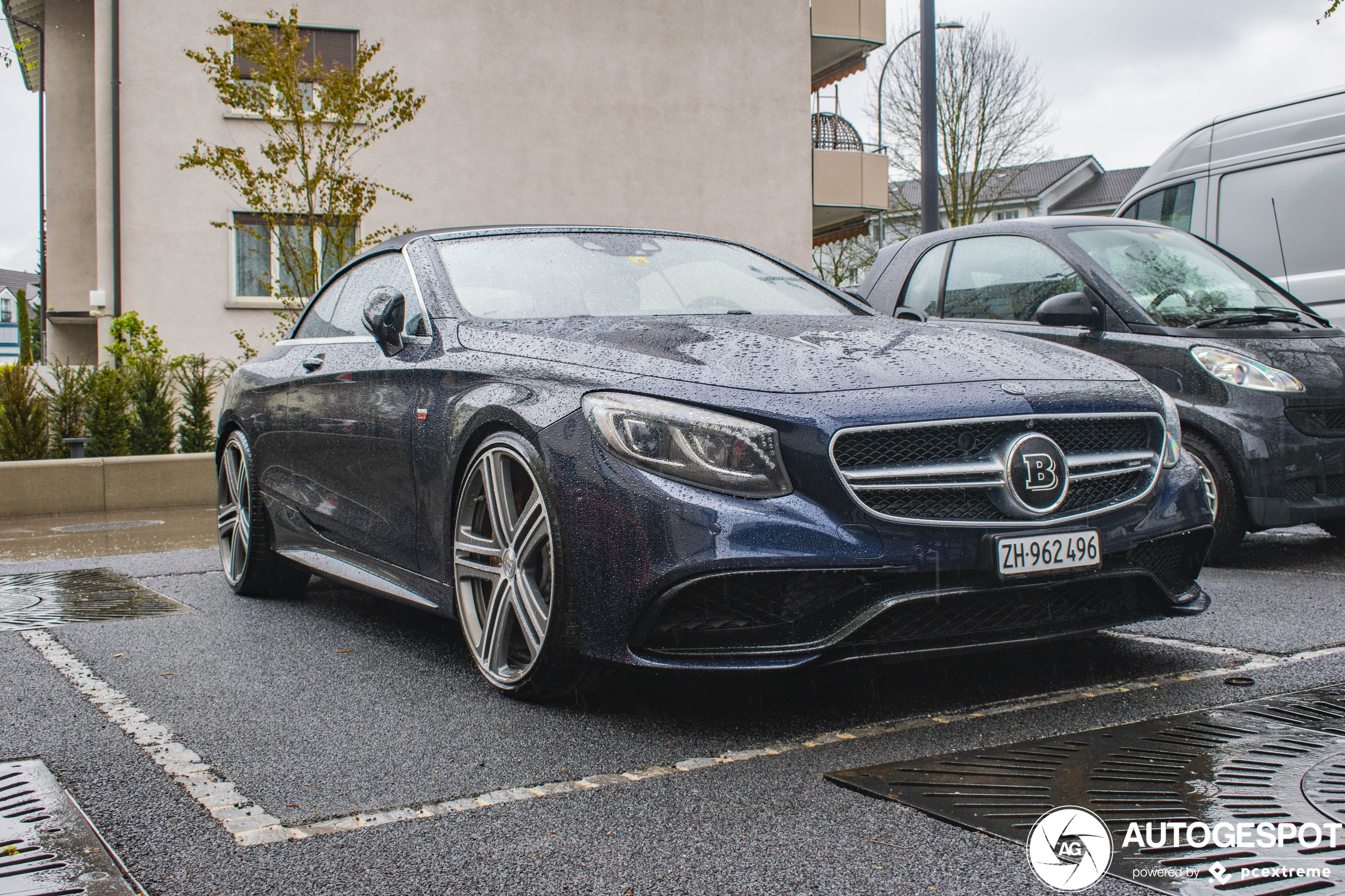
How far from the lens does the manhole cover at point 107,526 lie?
29.7 feet

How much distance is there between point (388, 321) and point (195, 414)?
26.4 feet

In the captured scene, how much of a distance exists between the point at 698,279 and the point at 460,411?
120 cm

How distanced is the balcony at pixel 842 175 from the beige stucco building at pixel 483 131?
5cm

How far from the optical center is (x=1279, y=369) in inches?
226

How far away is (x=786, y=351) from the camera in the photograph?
11.3 ft

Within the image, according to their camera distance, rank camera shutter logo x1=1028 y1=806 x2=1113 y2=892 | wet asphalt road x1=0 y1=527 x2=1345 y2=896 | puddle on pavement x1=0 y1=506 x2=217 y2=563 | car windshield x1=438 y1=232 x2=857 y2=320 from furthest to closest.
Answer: puddle on pavement x1=0 y1=506 x2=217 y2=563
car windshield x1=438 y1=232 x2=857 y2=320
wet asphalt road x1=0 y1=527 x2=1345 y2=896
camera shutter logo x1=1028 y1=806 x2=1113 y2=892

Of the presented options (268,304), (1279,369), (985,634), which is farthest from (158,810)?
(268,304)

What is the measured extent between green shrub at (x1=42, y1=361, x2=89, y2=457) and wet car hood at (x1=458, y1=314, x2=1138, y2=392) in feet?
27.4

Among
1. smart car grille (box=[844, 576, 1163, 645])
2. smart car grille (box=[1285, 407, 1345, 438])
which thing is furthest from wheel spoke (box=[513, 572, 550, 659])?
smart car grille (box=[1285, 407, 1345, 438])

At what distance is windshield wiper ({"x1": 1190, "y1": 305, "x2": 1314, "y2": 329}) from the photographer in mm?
5984

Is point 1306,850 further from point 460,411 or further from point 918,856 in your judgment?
point 460,411

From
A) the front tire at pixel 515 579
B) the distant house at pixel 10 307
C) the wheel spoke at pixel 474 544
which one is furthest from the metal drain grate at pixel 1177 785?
the distant house at pixel 10 307

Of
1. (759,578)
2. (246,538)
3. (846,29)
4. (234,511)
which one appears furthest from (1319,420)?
(846,29)

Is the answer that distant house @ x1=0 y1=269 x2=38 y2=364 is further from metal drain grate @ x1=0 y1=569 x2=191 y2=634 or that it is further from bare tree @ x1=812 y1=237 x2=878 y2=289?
metal drain grate @ x1=0 y1=569 x2=191 y2=634
